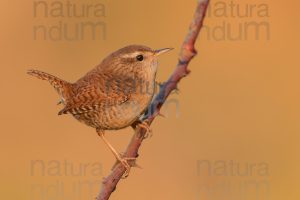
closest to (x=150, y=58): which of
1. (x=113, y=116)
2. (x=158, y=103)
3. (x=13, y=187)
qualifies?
(x=113, y=116)

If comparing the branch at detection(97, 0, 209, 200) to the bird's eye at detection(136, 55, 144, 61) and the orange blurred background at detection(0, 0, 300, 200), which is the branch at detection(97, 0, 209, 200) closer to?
the bird's eye at detection(136, 55, 144, 61)

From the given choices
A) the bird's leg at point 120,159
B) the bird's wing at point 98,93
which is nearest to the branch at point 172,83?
the bird's leg at point 120,159

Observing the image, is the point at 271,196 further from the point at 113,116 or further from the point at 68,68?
the point at 113,116

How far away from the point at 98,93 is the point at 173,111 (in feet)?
9.91

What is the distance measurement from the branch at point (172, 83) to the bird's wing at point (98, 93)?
1266 mm

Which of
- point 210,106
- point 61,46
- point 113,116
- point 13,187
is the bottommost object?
point 13,187

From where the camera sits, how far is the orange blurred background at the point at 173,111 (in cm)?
684

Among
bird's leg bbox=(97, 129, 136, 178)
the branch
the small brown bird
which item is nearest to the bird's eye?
the small brown bird

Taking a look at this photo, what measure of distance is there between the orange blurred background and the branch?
3524 mm

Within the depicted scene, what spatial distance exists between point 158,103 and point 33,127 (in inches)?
223

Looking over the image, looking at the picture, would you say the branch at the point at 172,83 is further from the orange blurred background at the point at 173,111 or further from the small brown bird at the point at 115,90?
the orange blurred background at the point at 173,111

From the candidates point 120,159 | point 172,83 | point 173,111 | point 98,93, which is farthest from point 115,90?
point 173,111

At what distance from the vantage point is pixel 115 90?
3807mm

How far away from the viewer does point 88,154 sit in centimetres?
730
